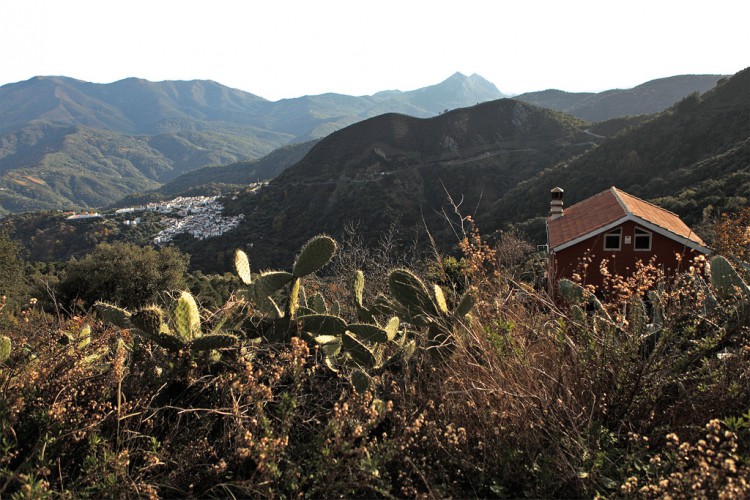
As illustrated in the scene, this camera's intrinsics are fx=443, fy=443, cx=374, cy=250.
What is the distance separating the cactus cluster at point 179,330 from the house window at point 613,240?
12.1 meters

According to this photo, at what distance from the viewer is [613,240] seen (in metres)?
12.3

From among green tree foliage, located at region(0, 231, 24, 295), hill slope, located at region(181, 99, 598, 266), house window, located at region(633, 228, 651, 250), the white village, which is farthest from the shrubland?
the white village

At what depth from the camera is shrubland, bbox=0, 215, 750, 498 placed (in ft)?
5.55

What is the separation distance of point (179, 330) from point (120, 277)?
17413 millimetres

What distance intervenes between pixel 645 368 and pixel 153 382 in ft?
7.67

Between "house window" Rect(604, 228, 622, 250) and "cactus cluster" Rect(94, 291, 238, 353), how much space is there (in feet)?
39.6

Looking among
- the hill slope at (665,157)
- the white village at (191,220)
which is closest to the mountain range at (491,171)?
the hill slope at (665,157)

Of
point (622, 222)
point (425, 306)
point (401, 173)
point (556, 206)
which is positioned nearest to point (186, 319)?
point (425, 306)

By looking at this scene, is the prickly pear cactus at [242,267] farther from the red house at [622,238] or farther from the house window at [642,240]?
the house window at [642,240]

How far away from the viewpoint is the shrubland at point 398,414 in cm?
169

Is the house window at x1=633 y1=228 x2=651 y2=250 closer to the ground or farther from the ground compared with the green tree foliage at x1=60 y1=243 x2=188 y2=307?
farther from the ground

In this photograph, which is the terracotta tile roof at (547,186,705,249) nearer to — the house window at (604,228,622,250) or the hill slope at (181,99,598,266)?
the house window at (604,228,622,250)

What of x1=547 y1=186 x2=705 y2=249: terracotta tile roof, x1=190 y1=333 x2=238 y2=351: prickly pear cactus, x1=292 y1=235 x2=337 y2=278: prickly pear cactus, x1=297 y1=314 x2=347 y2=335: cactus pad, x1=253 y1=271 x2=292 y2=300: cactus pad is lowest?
x1=547 y1=186 x2=705 y2=249: terracotta tile roof

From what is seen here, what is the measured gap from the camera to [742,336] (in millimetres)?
2158
